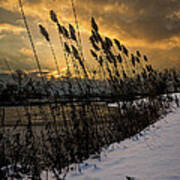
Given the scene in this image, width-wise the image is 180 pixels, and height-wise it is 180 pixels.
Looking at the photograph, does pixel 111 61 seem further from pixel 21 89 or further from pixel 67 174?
pixel 67 174

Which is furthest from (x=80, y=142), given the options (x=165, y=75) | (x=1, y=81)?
(x=165, y=75)

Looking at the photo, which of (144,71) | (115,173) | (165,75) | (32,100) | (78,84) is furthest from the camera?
(165,75)

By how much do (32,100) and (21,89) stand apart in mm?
274

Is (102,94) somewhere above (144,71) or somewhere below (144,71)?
below

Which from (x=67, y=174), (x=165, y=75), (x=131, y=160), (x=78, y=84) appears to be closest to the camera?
(x=131, y=160)

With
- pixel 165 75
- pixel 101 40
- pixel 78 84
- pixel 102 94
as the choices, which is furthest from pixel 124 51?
pixel 165 75

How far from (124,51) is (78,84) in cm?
243

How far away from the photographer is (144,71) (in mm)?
6121

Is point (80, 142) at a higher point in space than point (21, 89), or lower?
lower

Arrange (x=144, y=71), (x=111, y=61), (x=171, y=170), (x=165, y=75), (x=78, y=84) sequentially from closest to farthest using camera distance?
(x=171, y=170) → (x=78, y=84) → (x=111, y=61) → (x=144, y=71) → (x=165, y=75)

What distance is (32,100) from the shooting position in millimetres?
2885

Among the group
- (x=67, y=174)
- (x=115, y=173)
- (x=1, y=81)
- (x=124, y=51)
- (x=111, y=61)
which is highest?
(x=124, y=51)

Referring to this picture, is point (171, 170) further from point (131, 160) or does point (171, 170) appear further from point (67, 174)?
point (67, 174)

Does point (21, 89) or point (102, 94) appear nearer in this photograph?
point (21, 89)
